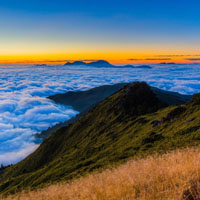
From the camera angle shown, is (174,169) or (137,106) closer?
(174,169)

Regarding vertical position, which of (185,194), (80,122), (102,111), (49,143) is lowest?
(49,143)

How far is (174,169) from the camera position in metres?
6.04

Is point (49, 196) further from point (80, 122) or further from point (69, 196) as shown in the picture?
point (80, 122)

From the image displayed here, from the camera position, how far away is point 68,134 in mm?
75125

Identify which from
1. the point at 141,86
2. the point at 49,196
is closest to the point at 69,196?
the point at 49,196

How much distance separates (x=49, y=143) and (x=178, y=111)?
56.4 metres

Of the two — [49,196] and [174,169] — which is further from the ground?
[174,169]

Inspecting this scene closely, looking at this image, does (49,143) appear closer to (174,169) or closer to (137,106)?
(137,106)

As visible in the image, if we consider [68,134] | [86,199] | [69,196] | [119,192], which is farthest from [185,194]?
[68,134]

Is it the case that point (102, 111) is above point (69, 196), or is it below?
below

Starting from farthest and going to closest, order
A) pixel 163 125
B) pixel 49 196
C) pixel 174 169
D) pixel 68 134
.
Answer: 1. pixel 68 134
2. pixel 163 125
3. pixel 49 196
4. pixel 174 169

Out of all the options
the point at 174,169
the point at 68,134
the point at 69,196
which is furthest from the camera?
the point at 68,134

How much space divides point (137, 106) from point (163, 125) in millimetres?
25276

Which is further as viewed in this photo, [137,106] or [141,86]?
[141,86]
